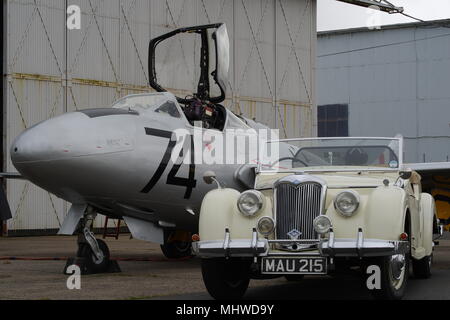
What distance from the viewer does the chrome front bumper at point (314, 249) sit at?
7055 millimetres

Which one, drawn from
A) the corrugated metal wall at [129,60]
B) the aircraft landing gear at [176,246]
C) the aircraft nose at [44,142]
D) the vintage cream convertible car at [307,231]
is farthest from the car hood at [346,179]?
the corrugated metal wall at [129,60]

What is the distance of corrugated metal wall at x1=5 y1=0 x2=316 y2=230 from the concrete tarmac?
10.1 m

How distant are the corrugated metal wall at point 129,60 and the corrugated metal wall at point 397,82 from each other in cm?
1332

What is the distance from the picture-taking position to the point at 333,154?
9.39 meters

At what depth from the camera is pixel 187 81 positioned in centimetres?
2677

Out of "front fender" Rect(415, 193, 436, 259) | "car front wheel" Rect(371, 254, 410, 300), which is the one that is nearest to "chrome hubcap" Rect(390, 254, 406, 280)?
"car front wheel" Rect(371, 254, 410, 300)

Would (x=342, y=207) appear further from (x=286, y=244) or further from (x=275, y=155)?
(x=275, y=155)

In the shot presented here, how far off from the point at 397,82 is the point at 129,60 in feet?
73.1

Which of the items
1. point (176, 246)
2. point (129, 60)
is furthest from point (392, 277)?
point (129, 60)

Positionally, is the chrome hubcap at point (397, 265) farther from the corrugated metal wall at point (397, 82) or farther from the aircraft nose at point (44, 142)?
the corrugated metal wall at point (397, 82)

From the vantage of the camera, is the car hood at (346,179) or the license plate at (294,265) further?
the car hood at (346,179)

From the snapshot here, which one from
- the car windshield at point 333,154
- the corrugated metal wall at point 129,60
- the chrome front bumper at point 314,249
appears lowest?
the chrome front bumper at point 314,249
